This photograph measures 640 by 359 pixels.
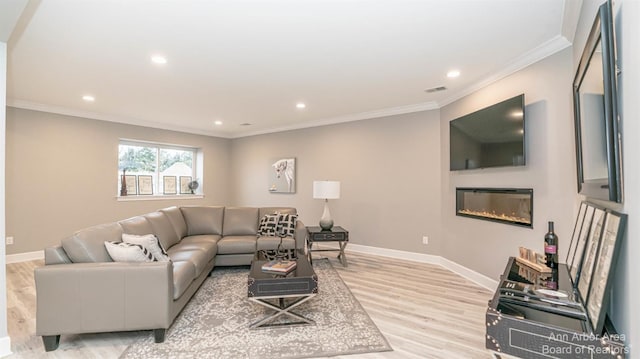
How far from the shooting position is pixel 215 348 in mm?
2213

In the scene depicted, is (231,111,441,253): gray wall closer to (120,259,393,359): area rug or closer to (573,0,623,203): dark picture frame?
(120,259,393,359): area rug

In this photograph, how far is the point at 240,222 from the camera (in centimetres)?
460

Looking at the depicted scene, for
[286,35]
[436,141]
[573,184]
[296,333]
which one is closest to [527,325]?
[296,333]

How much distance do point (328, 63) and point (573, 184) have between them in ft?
8.19

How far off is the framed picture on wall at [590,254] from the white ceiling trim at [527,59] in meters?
1.82

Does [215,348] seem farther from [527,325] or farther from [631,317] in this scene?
[631,317]

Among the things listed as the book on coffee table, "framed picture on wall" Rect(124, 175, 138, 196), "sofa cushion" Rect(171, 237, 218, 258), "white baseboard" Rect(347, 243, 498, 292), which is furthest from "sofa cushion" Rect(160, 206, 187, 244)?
"white baseboard" Rect(347, 243, 498, 292)

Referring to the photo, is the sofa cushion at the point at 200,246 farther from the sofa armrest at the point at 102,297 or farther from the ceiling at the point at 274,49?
the ceiling at the point at 274,49

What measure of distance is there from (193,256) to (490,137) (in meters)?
3.57

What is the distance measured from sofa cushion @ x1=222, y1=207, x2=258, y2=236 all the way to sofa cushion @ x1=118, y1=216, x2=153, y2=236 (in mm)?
1264

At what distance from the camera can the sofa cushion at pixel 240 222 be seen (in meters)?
4.53

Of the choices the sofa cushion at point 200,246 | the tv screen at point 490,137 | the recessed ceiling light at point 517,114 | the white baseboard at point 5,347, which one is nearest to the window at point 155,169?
the sofa cushion at point 200,246

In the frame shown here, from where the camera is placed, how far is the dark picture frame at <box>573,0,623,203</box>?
123cm

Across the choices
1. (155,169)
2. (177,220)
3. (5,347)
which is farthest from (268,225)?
(155,169)
